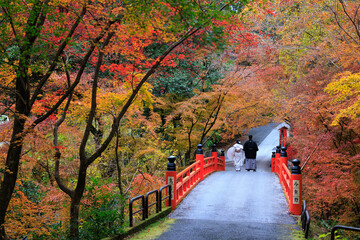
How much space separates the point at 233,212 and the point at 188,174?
3.40 metres

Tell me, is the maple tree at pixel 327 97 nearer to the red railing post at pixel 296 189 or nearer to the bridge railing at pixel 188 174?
the red railing post at pixel 296 189

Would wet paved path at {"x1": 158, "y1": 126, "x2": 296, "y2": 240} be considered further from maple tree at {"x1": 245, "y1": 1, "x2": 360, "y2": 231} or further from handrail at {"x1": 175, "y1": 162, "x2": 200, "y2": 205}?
maple tree at {"x1": 245, "y1": 1, "x2": 360, "y2": 231}

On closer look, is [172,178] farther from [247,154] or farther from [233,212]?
[247,154]

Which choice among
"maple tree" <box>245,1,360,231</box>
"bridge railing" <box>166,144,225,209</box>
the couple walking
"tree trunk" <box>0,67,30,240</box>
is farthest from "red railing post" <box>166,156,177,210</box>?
the couple walking

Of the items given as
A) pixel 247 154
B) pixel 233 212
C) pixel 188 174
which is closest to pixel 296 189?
pixel 233 212

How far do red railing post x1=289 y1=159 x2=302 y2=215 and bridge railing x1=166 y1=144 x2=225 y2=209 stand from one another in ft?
10.9

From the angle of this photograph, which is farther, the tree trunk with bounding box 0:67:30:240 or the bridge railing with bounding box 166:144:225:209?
the bridge railing with bounding box 166:144:225:209

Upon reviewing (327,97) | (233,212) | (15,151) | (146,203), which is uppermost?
(327,97)

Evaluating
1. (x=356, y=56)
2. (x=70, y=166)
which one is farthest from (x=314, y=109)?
(x=70, y=166)

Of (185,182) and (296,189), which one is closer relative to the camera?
(296,189)

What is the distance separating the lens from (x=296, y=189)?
967cm

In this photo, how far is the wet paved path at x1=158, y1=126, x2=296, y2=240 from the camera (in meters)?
7.83

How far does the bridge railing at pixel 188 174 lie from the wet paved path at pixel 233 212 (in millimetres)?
243

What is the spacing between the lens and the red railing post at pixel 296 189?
9641mm
